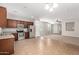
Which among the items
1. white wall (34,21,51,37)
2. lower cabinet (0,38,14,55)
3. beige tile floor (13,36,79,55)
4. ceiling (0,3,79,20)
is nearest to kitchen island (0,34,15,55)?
lower cabinet (0,38,14,55)

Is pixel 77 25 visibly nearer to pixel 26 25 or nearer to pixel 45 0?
pixel 26 25

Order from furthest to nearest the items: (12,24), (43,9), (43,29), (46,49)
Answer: (12,24) < (43,29) < (46,49) < (43,9)

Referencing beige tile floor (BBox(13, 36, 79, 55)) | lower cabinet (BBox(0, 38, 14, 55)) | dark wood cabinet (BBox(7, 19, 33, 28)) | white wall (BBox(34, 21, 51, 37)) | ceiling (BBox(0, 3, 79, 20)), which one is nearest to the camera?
ceiling (BBox(0, 3, 79, 20))

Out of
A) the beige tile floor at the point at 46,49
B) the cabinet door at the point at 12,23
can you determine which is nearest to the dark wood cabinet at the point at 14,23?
the cabinet door at the point at 12,23

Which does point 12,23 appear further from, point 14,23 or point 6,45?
point 6,45

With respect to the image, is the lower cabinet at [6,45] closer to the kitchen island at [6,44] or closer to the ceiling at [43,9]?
the kitchen island at [6,44]

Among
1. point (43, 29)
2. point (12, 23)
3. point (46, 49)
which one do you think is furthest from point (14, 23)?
point (46, 49)

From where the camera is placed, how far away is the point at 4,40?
357 cm

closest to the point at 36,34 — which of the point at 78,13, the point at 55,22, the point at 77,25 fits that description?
the point at 77,25

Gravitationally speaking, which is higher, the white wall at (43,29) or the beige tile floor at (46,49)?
the white wall at (43,29)

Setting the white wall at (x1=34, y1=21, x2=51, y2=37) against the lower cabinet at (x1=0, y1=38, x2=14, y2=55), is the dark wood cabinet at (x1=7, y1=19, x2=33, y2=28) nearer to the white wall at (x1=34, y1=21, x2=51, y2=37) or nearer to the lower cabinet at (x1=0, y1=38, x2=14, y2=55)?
the white wall at (x1=34, y1=21, x2=51, y2=37)

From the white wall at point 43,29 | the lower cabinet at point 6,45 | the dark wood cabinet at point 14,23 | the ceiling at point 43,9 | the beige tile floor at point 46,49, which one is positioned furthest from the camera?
the dark wood cabinet at point 14,23

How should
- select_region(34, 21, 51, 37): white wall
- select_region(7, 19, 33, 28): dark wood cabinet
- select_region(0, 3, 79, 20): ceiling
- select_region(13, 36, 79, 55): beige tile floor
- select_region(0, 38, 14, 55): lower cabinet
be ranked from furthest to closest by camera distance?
select_region(7, 19, 33, 28): dark wood cabinet → select_region(34, 21, 51, 37): white wall → select_region(13, 36, 79, 55): beige tile floor → select_region(0, 38, 14, 55): lower cabinet → select_region(0, 3, 79, 20): ceiling
